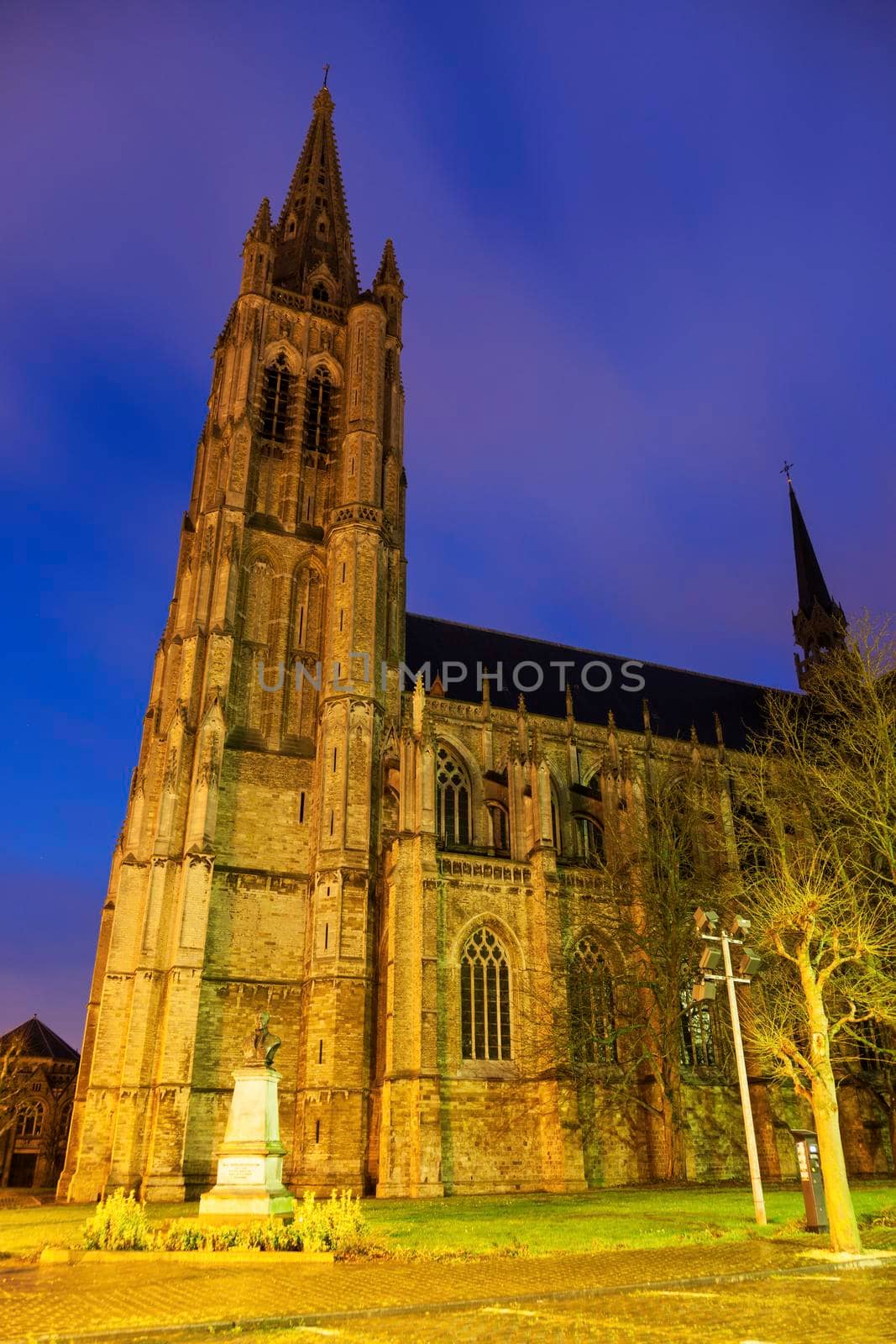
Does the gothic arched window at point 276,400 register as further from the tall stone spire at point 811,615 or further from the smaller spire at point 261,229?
the tall stone spire at point 811,615

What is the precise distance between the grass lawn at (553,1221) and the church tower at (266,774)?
194 inches

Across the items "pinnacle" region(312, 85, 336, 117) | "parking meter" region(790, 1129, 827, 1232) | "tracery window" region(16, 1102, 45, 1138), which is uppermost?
"pinnacle" region(312, 85, 336, 117)

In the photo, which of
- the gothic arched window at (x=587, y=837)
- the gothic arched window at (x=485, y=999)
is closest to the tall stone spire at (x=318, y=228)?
the gothic arched window at (x=587, y=837)

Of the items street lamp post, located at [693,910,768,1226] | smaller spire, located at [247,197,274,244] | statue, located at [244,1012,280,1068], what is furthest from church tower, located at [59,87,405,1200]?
street lamp post, located at [693,910,768,1226]

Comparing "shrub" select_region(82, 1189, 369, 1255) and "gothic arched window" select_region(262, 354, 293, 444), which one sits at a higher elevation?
"gothic arched window" select_region(262, 354, 293, 444)

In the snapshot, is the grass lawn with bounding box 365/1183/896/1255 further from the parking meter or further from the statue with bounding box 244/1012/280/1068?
the statue with bounding box 244/1012/280/1068

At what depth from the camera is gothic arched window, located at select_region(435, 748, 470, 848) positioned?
35094mm

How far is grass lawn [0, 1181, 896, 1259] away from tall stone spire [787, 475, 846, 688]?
3371 centimetres

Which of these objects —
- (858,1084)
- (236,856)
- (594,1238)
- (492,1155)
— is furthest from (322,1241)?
(858,1084)

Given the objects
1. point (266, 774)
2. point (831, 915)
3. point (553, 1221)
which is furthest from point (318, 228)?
point (553, 1221)

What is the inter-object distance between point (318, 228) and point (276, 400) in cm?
1285

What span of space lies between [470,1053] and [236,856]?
9.93 metres

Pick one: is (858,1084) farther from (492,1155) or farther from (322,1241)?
(322,1241)

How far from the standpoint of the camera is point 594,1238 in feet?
42.2
